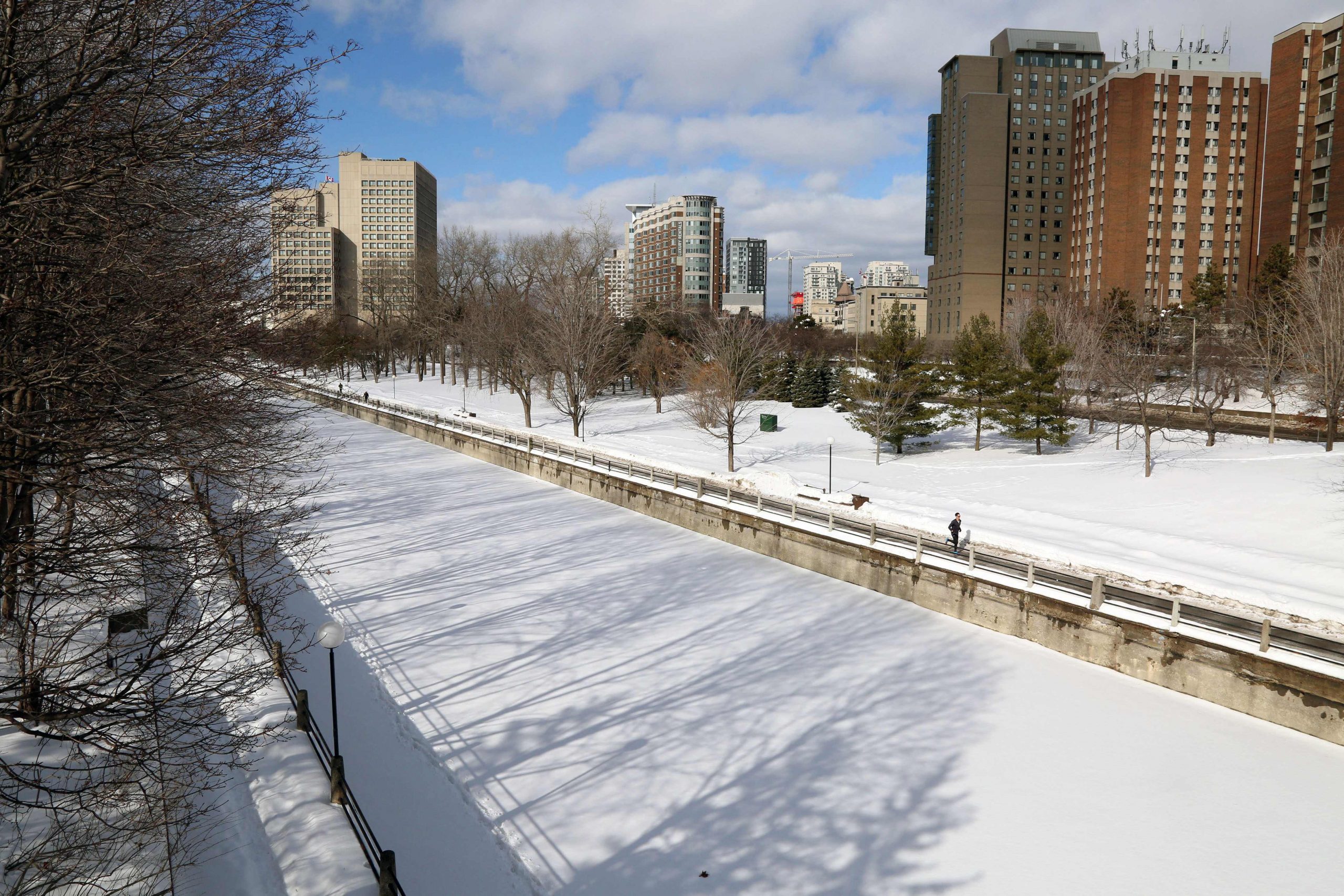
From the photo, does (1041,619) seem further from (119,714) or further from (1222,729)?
(119,714)

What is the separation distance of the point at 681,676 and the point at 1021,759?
20.5 feet

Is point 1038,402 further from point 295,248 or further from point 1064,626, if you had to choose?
point 295,248

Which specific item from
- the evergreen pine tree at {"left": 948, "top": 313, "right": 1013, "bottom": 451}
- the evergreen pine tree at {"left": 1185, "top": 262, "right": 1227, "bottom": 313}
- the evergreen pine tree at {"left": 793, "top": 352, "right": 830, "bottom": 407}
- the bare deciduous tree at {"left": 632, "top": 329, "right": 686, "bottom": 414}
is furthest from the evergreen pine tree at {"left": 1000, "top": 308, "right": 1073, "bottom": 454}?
the evergreen pine tree at {"left": 1185, "top": 262, "right": 1227, "bottom": 313}

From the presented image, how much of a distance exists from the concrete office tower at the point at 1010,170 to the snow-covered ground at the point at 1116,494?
7445 cm

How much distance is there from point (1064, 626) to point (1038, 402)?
26.8m

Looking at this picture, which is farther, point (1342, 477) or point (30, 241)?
point (1342, 477)

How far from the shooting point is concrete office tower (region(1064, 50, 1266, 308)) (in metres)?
90.9

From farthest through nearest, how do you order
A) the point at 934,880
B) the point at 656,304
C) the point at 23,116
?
the point at 656,304, the point at 934,880, the point at 23,116

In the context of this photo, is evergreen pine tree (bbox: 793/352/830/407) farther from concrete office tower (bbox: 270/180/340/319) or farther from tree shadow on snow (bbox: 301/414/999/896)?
concrete office tower (bbox: 270/180/340/319)

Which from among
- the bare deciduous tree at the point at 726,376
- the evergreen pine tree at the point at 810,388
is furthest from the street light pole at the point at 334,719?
the evergreen pine tree at the point at 810,388

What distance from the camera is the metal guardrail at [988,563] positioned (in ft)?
45.8

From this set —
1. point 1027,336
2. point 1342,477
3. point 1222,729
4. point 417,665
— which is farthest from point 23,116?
point 1027,336

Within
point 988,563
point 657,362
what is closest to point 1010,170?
point 657,362

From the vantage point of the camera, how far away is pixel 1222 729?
13562 millimetres
